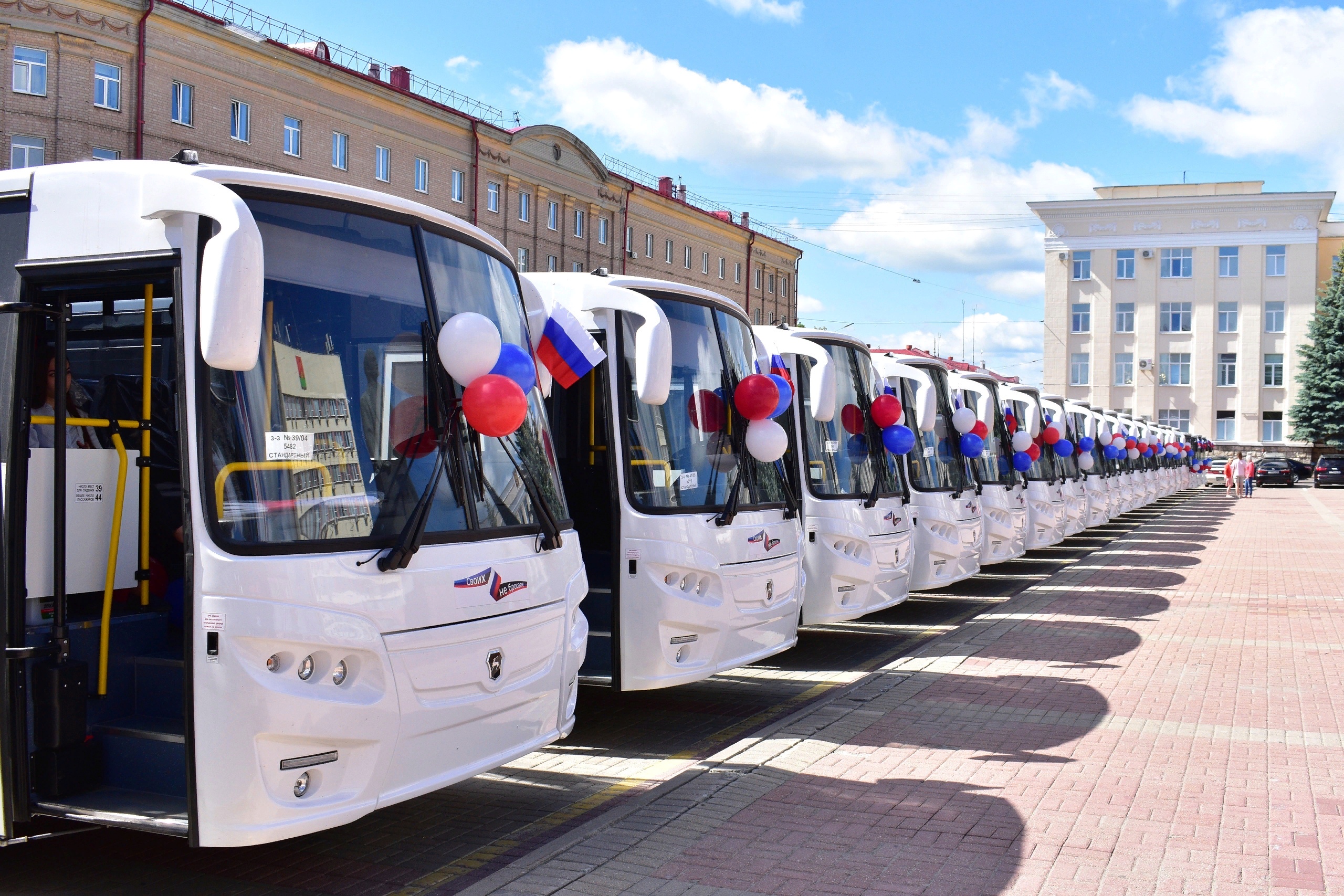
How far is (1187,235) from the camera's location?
74.8 m

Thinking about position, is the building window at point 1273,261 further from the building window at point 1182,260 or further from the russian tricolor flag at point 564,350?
the russian tricolor flag at point 564,350

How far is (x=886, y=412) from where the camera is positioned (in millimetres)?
10984

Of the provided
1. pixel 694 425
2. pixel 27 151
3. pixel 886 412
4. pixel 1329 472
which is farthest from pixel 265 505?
pixel 1329 472

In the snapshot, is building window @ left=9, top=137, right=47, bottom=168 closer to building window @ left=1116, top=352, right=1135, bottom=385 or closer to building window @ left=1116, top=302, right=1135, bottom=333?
building window @ left=1116, top=302, right=1135, bottom=333

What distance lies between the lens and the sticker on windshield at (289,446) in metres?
4.40

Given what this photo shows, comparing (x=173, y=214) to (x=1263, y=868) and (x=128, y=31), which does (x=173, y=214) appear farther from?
(x=128, y=31)

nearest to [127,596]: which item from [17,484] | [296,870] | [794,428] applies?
[17,484]

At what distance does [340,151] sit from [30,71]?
34.7ft

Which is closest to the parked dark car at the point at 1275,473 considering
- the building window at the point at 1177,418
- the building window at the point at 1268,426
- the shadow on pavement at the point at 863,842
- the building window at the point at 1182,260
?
the building window at the point at 1268,426

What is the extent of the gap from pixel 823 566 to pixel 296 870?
5599 mm

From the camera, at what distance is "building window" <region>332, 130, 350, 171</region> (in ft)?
134

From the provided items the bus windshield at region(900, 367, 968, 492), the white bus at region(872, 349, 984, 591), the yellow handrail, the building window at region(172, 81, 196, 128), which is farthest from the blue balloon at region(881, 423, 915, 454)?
the building window at region(172, 81, 196, 128)

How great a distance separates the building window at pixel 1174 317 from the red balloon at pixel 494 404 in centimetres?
7720

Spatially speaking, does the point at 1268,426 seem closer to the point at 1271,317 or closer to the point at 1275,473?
the point at 1271,317
